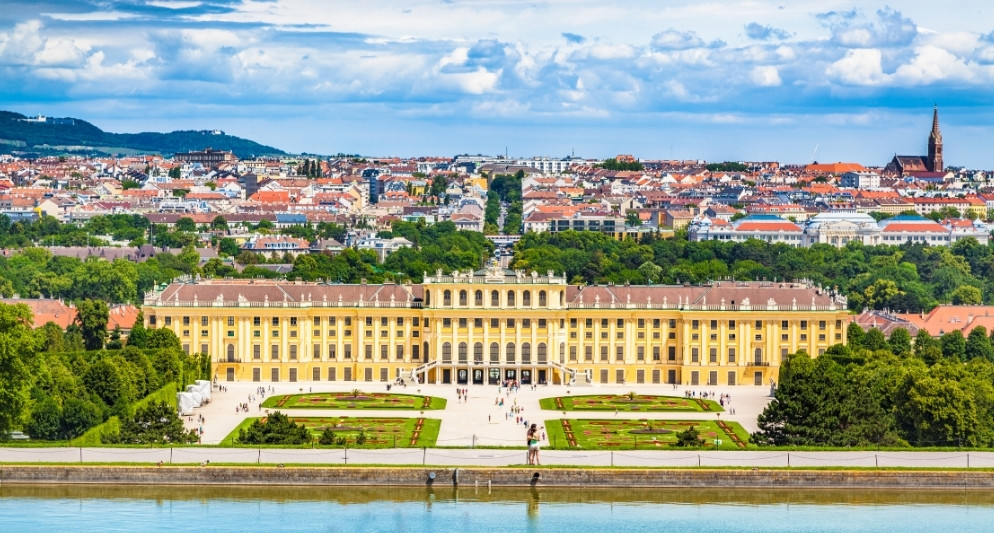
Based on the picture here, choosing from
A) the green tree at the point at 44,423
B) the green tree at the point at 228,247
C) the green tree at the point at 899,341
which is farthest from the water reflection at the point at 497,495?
the green tree at the point at 228,247

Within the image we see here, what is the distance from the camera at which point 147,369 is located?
7994cm

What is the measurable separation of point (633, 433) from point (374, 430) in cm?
887

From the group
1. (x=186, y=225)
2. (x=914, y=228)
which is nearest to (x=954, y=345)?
(x=914, y=228)

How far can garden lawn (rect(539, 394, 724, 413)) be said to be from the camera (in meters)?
81.5

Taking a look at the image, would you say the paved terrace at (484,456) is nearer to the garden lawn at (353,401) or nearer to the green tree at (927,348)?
the garden lawn at (353,401)

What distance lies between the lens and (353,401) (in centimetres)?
8331

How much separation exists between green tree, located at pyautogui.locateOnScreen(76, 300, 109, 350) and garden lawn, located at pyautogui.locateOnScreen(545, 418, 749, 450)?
29.1 metres

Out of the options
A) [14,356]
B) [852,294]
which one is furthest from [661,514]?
[852,294]

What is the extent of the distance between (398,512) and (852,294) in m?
71.1

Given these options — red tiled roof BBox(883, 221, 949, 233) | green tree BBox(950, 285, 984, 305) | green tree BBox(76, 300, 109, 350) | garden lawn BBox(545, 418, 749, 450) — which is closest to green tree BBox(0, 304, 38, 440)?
garden lawn BBox(545, 418, 749, 450)

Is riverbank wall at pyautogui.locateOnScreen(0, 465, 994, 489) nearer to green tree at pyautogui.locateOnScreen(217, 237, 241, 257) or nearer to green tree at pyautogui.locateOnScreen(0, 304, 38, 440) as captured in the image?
A: green tree at pyautogui.locateOnScreen(0, 304, 38, 440)

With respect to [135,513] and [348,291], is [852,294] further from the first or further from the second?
[135,513]

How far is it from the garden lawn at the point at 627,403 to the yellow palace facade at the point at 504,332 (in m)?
6.06

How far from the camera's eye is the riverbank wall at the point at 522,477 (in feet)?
206
